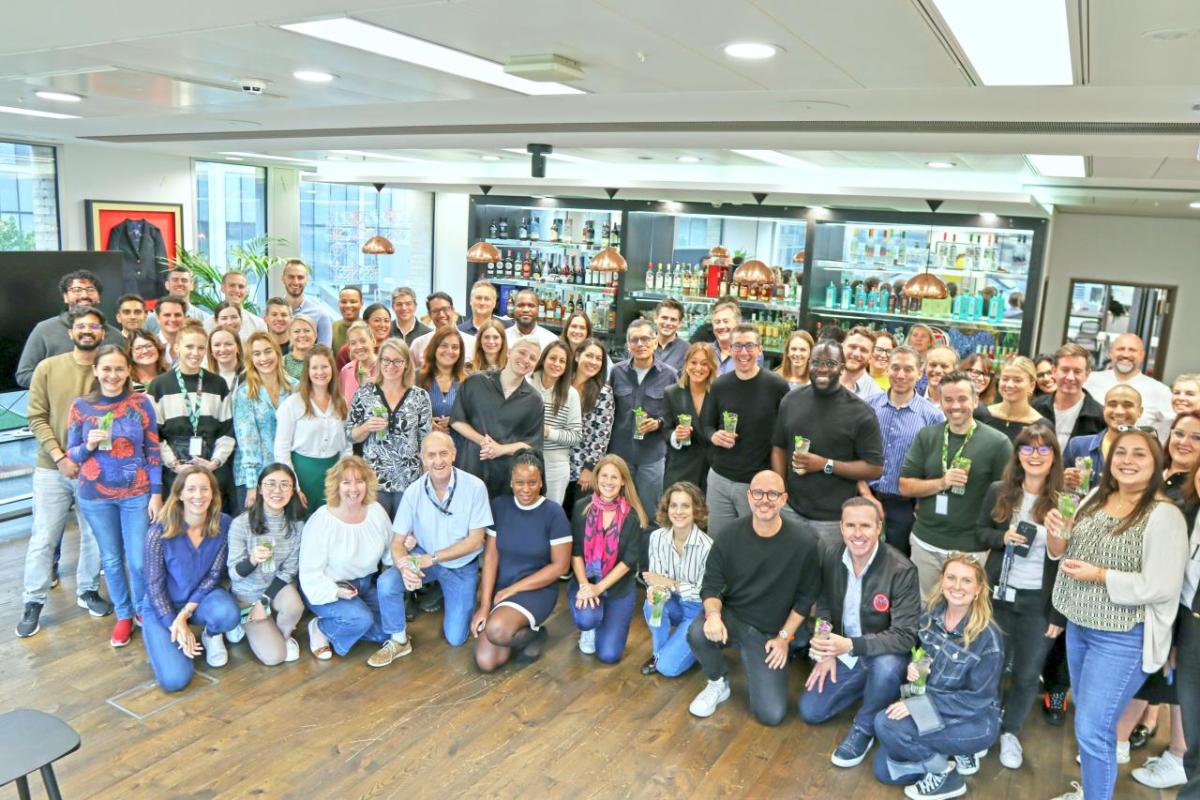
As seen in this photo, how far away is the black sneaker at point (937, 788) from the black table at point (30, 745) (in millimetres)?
3210

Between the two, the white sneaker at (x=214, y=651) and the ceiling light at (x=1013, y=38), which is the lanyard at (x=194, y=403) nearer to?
the white sneaker at (x=214, y=651)

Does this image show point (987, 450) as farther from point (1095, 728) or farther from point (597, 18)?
point (597, 18)

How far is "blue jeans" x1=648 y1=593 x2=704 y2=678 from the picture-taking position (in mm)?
4691

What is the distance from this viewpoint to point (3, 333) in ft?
21.7

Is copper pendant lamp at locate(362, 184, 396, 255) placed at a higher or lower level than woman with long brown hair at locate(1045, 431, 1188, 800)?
higher

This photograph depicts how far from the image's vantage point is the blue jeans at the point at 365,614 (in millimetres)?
4750

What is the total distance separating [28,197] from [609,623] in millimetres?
7391

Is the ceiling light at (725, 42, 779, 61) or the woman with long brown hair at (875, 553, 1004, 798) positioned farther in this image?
the woman with long brown hair at (875, 553, 1004, 798)

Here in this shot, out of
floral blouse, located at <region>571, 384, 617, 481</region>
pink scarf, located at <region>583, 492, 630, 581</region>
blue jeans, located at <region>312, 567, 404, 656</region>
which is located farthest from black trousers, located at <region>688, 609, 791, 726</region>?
blue jeans, located at <region>312, 567, 404, 656</region>

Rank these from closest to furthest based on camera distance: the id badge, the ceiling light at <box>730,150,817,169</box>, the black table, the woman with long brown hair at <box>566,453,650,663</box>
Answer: the black table < the id badge < the woman with long brown hair at <box>566,453,650,663</box> < the ceiling light at <box>730,150,817,169</box>

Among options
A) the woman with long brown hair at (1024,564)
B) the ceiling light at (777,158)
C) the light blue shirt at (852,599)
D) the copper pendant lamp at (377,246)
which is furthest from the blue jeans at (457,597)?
the copper pendant lamp at (377,246)

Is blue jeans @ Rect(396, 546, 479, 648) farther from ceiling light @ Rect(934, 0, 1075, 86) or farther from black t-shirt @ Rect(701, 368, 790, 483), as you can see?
ceiling light @ Rect(934, 0, 1075, 86)

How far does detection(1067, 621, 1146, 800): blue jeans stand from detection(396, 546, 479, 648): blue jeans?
3.03m

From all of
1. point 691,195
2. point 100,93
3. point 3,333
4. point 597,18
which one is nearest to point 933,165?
point 691,195
